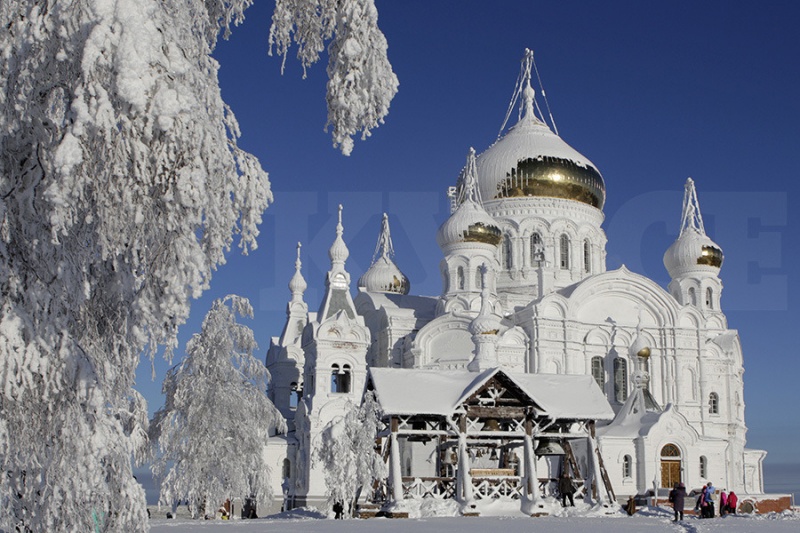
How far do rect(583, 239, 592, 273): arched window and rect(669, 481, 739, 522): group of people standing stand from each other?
20.7 meters

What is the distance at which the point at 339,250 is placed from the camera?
40.2m

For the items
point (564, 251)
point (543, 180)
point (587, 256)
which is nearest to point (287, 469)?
point (564, 251)

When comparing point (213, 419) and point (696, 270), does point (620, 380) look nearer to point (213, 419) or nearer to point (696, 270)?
point (696, 270)

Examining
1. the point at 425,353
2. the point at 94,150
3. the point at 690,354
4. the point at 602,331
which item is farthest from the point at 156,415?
the point at 690,354

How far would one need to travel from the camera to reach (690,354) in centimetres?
3953

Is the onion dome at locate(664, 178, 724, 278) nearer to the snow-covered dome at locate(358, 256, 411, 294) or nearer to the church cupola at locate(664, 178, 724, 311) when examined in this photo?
the church cupola at locate(664, 178, 724, 311)

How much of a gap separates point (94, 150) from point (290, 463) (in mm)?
29873

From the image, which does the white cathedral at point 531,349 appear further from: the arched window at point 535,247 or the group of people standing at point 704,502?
the group of people standing at point 704,502

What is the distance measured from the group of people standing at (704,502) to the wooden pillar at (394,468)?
18.1ft

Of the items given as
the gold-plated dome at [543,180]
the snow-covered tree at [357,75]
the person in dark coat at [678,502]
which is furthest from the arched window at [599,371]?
the snow-covered tree at [357,75]

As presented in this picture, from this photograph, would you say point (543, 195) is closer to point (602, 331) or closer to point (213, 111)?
point (602, 331)

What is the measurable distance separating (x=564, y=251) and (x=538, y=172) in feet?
12.7

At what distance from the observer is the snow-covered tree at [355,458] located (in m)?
21.2

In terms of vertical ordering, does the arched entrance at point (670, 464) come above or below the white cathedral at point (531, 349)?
below
